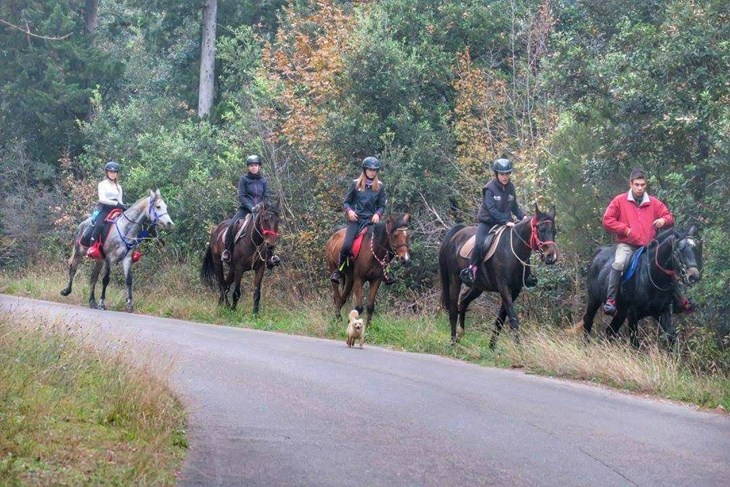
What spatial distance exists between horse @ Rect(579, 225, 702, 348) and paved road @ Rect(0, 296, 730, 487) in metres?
2.65

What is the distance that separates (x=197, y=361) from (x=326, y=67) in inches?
526

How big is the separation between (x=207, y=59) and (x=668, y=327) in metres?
28.0

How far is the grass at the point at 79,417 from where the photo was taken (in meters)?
7.44

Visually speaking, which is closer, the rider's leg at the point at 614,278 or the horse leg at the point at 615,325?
the rider's leg at the point at 614,278

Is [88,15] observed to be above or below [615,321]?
above

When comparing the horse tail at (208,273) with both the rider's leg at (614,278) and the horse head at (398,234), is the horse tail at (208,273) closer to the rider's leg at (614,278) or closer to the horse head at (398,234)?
the horse head at (398,234)

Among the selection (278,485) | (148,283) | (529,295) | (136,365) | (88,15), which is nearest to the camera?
(278,485)

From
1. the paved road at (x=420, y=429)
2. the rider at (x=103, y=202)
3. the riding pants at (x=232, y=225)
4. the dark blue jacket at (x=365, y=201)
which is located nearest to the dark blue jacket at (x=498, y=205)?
the dark blue jacket at (x=365, y=201)

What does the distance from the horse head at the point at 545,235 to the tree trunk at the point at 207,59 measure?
25665 millimetres

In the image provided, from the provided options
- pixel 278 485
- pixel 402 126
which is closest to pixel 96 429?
pixel 278 485

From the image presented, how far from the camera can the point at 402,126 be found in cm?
2461

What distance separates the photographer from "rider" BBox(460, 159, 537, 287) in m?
17.5

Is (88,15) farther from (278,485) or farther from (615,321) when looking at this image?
(278,485)

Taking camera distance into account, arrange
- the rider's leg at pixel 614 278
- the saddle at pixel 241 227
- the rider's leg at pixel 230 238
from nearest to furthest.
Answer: the rider's leg at pixel 614 278 → the saddle at pixel 241 227 → the rider's leg at pixel 230 238
